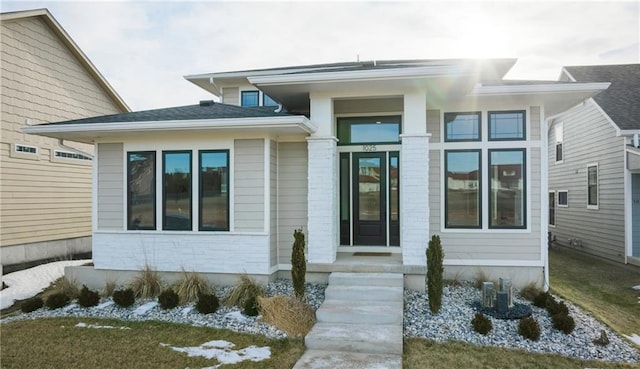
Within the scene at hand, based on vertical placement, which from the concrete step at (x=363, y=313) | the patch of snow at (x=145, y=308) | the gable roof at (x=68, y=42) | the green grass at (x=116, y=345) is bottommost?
the green grass at (x=116, y=345)

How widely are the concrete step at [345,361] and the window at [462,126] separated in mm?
4477

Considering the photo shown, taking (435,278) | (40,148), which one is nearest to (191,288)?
(435,278)

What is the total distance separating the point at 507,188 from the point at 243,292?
508 cm

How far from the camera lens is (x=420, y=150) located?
6961 millimetres

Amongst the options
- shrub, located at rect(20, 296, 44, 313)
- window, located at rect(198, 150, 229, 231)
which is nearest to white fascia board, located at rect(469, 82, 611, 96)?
window, located at rect(198, 150, 229, 231)

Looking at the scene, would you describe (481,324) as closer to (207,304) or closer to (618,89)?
(207,304)

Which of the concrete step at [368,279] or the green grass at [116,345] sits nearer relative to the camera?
the green grass at [116,345]

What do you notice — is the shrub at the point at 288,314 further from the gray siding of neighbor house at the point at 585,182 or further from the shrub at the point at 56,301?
the gray siding of neighbor house at the point at 585,182

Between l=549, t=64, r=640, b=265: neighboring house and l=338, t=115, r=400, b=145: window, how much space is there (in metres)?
6.72

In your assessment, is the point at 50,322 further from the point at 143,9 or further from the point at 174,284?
the point at 143,9

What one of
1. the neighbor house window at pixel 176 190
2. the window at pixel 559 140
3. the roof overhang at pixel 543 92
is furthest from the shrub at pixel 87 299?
the window at pixel 559 140

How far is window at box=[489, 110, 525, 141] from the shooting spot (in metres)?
7.60

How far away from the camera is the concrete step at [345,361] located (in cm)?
454

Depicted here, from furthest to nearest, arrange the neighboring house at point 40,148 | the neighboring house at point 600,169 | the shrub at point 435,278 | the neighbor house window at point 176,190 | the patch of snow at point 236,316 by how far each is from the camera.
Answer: the neighboring house at point 600,169
the neighboring house at point 40,148
the neighbor house window at point 176,190
the patch of snow at point 236,316
the shrub at point 435,278
